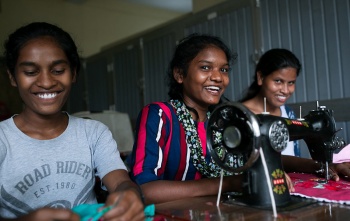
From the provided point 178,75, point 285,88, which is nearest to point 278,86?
point 285,88

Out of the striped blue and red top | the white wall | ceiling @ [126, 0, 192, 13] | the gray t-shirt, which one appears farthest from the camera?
ceiling @ [126, 0, 192, 13]

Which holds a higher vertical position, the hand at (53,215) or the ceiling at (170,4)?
the ceiling at (170,4)

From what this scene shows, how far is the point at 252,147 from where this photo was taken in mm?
1126

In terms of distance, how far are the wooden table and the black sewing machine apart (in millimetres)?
57

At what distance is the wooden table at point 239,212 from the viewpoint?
3.44ft

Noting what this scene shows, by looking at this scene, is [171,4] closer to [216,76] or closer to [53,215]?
[216,76]

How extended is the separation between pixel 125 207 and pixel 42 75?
0.68 m

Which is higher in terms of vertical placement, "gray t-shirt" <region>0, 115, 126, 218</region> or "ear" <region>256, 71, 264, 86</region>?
"ear" <region>256, 71, 264, 86</region>

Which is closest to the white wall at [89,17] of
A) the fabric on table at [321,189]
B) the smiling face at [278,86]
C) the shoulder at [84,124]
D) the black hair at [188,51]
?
the smiling face at [278,86]

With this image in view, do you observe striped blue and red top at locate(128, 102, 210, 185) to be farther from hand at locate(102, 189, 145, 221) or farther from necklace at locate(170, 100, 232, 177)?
hand at locate(102, 189, 145, 221)

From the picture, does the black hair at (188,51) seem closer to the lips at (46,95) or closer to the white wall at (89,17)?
the lips at (46,95)

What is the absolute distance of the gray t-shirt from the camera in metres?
1.33

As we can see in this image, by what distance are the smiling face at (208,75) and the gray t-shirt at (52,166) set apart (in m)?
0.48

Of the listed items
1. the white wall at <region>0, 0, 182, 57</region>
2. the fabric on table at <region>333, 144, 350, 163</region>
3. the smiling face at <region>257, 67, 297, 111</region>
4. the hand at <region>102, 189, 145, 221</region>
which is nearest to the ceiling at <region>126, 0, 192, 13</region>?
the white wall at <region>0, 0, 182, 57</region>
